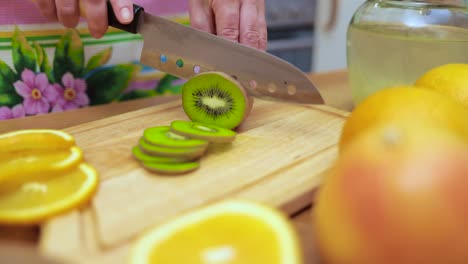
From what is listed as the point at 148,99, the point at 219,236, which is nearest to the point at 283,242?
the point at 219,236

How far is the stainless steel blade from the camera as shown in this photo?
1.03 metres

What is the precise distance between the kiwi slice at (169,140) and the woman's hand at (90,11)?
0.30m

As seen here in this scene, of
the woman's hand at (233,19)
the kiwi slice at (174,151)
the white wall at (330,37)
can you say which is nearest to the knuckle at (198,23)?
the woman's hand at (233,19)

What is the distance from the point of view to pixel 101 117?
122cm

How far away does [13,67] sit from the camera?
4.13ft

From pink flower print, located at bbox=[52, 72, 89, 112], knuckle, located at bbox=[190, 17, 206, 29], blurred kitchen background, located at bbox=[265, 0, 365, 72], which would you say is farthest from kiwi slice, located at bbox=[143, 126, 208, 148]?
blurred kitchen background, located at bbox=[265, 0, 365, 72]

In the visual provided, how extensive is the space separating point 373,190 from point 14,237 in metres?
0.49

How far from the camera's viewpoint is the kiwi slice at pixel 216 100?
1.02 meters

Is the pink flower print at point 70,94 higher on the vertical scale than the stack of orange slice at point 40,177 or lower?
lower

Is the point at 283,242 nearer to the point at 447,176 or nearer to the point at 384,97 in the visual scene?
the point at 447,176

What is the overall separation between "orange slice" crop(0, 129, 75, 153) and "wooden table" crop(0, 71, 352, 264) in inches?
7.2

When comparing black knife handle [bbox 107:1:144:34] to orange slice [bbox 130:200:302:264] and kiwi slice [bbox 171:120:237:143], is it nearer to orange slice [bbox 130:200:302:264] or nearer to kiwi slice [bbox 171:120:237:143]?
kiwi slice [bbox 171:120:237:143]

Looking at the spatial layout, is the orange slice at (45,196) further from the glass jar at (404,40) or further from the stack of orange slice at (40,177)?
the glass jar at (404,40)

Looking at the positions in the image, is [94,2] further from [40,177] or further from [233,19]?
[40,177]
